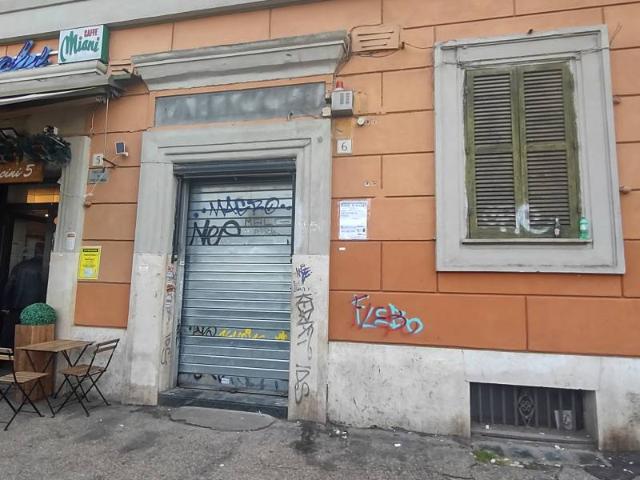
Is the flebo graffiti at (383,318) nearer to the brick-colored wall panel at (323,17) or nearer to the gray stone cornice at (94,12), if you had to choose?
the brick-colored wall panel at (323,17)

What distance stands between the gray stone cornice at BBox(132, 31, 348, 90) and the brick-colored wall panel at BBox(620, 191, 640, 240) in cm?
329

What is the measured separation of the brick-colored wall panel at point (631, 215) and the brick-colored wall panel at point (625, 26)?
154 centimetres

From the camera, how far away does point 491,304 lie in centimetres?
439

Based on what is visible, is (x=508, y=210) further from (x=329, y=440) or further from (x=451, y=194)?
(x=329, y=440)

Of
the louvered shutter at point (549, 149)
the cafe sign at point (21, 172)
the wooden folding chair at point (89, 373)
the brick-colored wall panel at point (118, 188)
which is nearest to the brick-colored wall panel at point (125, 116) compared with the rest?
the brick-colored wall panel at point (118, 188)

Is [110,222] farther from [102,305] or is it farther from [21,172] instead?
[21,172]

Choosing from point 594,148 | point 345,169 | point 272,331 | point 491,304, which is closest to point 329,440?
point 272,331

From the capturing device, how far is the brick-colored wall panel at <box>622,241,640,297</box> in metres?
4.13

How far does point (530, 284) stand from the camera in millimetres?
4328

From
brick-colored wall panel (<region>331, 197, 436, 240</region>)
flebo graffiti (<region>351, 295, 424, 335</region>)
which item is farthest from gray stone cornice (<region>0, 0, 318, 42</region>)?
flebo graffiti (<region>351, 295, 424, 335</region>)

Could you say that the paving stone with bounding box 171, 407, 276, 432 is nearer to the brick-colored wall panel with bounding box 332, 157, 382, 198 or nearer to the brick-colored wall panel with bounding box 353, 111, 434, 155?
the brick-colored wall panel with bounding box 332, 157, 382, 198

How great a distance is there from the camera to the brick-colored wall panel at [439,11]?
15.5ft

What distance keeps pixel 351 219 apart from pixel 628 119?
9.46ft

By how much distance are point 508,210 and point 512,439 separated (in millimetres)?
2240
